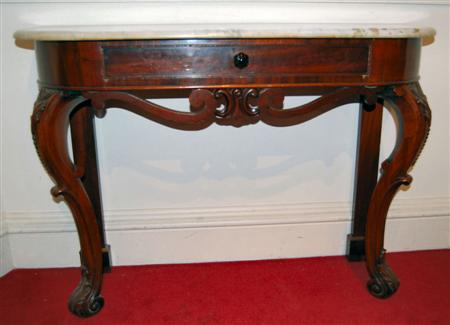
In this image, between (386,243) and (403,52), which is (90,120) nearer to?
(403,52)

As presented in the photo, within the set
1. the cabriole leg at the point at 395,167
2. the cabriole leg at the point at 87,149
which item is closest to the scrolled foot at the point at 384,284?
the cabriole leg at the point at 395,167

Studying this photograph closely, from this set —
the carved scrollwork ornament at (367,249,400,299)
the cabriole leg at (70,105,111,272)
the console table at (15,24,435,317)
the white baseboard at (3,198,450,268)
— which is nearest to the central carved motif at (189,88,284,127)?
the console table at (15,24,435,317)

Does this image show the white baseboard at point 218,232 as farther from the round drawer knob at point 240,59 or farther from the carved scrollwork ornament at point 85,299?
the round drawer knob at point 240,59

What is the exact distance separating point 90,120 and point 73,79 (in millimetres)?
374

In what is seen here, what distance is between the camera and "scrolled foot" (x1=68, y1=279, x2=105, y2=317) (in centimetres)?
125

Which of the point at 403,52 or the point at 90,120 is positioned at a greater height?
the point at 403,52

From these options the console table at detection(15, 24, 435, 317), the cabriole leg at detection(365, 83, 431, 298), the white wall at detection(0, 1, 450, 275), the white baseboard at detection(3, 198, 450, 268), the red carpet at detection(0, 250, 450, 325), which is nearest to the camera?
the console table at detection(15, 24, 435, 317)

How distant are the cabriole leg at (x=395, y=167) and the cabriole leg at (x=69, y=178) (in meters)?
0.83

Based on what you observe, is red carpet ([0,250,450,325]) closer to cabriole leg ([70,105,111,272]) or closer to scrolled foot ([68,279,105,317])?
scrolled foot ([68,279,105,317])

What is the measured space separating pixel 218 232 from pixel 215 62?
0.74m

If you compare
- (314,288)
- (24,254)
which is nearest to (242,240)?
(314,288)

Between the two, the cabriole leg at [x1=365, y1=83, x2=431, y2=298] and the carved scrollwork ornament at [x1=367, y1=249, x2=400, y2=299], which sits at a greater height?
the cabriole leg at [x1=365, y1=83, x2=431, y2=298]

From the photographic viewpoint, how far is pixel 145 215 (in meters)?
1.48

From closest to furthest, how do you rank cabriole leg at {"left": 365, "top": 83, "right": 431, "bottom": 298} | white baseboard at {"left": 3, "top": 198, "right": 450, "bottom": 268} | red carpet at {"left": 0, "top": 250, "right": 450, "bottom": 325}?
1. cabriole leg at {"left": 365, "top": 83, "right": 431, "bottom": 298}
2. red carpet at {"left": 0, "top": 250, "right": 450, "bottom": 325}
3. white baseboard at {"left": 3, "top": 198, "right": 450, "bottom": 268}
